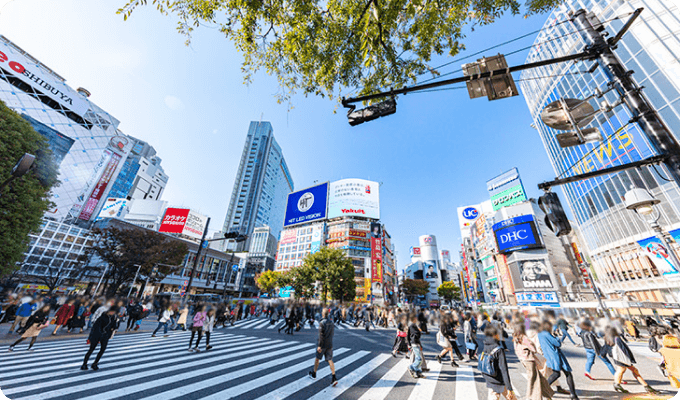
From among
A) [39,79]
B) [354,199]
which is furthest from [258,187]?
[39,79]

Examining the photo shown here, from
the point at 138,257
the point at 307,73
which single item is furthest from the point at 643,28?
the point at 138,257

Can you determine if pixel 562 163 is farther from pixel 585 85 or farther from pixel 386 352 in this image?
pixel 386 352

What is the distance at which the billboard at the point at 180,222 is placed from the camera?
145ft

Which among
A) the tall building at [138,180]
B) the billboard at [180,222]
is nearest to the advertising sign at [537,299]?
the billboard at [180,222]

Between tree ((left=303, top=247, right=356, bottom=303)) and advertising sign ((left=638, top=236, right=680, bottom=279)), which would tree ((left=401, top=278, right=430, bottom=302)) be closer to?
tree ((left=303, top=247, right=356, bottom=303))

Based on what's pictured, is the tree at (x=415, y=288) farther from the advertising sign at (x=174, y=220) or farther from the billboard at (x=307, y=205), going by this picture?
the advertising sign at (x=174, y=220)

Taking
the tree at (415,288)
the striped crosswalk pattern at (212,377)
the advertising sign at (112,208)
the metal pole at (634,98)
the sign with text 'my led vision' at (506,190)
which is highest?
the sign with text 'my led vision' at (506,190)

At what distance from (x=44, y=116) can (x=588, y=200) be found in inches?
3231

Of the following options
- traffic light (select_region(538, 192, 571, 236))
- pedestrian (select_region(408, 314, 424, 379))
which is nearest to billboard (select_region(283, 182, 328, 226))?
pedestrian (select_region(408, 314, 424, 379))

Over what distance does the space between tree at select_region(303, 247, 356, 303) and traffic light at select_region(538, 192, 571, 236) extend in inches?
1125

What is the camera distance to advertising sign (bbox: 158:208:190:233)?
4428 cm

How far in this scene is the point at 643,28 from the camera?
21.0m

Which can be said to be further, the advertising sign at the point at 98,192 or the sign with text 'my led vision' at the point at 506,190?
the advertising sign at the point at 98,192

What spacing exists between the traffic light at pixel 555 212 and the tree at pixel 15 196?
69.0 feet
